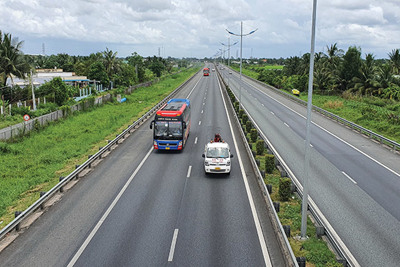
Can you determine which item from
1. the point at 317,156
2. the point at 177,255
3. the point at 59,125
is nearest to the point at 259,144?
the point at 317,156

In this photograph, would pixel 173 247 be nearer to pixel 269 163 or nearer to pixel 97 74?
pixel 269 163

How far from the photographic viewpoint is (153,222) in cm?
1614

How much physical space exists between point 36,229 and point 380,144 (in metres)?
29.3

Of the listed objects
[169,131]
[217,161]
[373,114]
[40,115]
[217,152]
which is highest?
[169,131]

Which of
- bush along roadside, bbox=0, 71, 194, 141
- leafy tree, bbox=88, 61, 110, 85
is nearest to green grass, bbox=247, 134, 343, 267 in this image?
bush along roadside, bbox=0, 71, 194, 141

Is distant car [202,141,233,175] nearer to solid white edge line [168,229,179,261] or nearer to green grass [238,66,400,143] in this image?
solid white edge line [168,229,179,261]

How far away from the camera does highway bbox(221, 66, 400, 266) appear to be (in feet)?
47.7

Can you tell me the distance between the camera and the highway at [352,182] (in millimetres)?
14535

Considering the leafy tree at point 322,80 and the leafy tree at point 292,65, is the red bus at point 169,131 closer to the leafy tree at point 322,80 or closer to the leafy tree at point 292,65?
the leafy tree at point 322,80

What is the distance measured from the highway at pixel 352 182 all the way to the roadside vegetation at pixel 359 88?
5.24 m

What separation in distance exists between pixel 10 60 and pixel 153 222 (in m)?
47.6

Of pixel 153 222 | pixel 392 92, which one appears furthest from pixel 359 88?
pixel 153 222

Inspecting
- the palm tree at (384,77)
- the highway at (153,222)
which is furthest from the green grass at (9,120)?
the palm tree at (384,77)

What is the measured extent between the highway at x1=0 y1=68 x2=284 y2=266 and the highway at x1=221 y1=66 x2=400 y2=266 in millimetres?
3358
